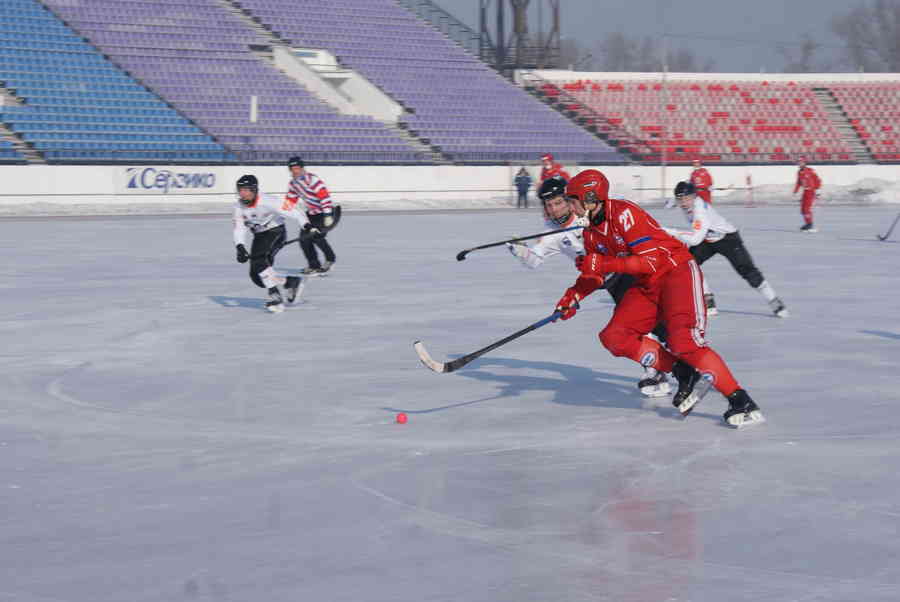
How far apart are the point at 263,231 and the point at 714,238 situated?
4.44 meters

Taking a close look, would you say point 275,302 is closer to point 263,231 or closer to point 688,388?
point 263,231

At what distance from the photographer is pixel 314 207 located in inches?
611

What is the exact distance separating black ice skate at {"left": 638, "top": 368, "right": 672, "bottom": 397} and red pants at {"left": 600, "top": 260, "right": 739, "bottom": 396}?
1.96 feet

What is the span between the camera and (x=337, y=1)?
45.2m

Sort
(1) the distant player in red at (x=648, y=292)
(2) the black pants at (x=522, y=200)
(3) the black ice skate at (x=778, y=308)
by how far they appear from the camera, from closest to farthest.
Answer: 1. (1) the distant player in red at (x=648, y=292)
2. (3) the black ice skate at (x=778, y=308)
3. (2) the black pants at (x=522, y=200)

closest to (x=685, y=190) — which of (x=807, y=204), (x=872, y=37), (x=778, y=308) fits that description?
(x=778, y=308)

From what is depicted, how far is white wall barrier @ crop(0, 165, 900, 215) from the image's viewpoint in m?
30.4

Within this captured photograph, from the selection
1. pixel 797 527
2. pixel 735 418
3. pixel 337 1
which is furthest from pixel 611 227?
pixel 337 1

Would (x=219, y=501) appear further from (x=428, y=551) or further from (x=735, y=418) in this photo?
(x=735, y=418)

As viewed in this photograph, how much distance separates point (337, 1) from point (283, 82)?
7352 millimetres

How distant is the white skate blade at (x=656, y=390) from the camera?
24.8ft

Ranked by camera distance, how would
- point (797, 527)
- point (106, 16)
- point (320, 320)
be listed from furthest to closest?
point (106, 16), point (320, 320), point (797, 527)

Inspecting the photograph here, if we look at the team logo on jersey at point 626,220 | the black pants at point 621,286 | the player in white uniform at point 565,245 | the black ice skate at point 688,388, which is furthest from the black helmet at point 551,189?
the black ice skate at point 688,388

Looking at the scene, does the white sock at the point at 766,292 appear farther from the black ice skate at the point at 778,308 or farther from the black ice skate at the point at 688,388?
the black ice skate at the point at 688,388
